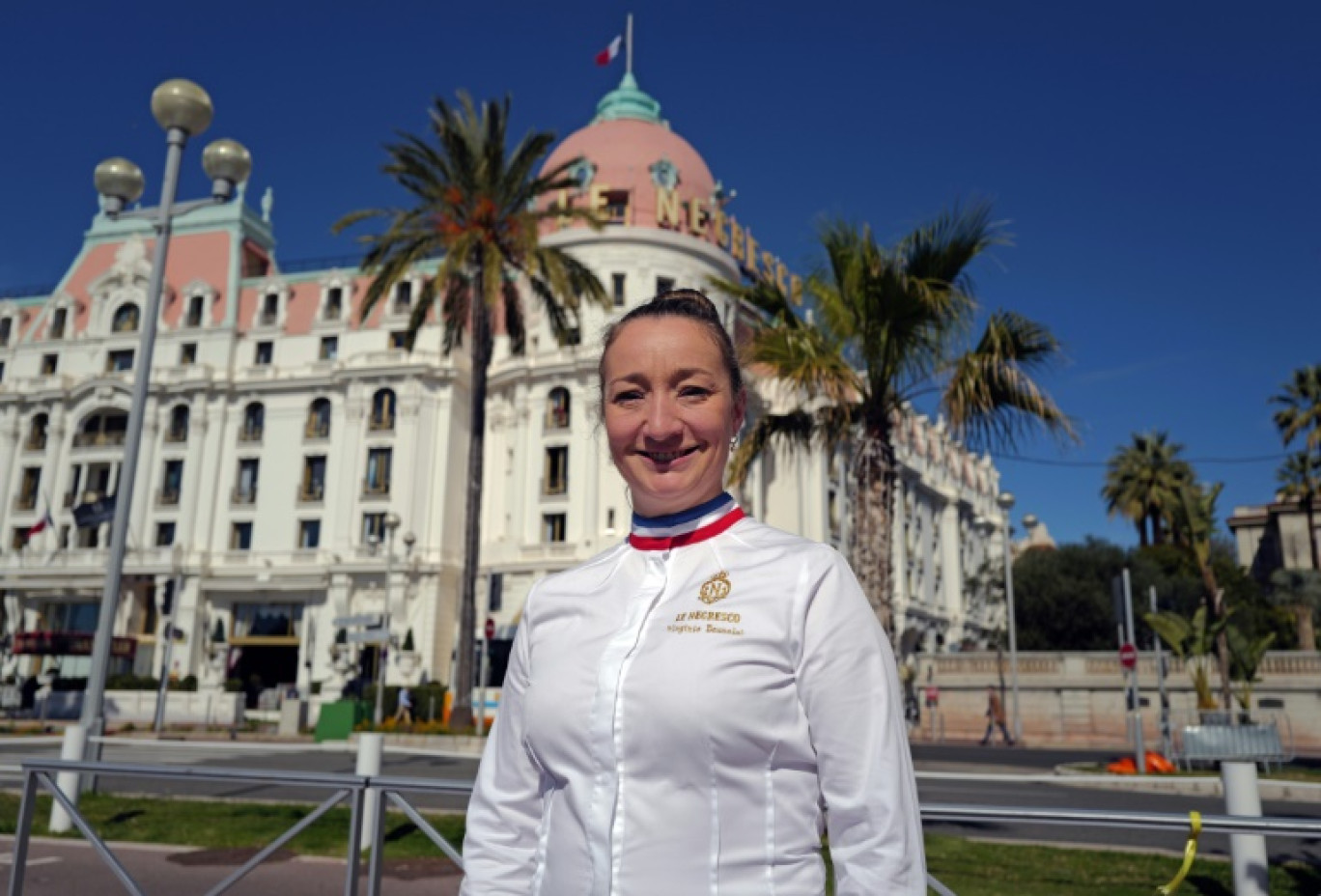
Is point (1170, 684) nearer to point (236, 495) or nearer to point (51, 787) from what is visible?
point (51, 787)

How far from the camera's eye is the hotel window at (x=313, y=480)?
44.5m

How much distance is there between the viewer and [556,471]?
4206cm

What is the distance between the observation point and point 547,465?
1656 inches

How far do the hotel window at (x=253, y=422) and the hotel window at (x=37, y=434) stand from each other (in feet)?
32.7

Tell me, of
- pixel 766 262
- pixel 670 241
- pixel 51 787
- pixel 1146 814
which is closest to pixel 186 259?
pixel 670 241

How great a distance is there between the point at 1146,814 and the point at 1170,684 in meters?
31.2

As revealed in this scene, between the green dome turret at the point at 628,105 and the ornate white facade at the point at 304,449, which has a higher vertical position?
the green dome turret at the point at 628,105

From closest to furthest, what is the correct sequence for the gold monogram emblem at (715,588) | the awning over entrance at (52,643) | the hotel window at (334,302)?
the gold monogram emblem at (715,588) → the awning over entrance at (52,643) → the hotel window at (334,302)

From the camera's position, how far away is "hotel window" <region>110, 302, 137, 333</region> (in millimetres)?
47750

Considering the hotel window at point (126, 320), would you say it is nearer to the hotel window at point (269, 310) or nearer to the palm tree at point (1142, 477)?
the hotel window at point (269, 310)

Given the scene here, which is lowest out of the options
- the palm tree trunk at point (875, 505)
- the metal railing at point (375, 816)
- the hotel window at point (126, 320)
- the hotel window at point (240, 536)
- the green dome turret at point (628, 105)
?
the metal railing at point (375, 816)

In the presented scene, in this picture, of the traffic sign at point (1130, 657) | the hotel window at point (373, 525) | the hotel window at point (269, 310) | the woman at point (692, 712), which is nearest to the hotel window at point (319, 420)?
the hotel window at point (373, 525)

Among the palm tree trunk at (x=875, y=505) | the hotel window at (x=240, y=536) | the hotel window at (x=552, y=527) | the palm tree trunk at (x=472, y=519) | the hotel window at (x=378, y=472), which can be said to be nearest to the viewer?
the palm tree trunk at (x=875, y=505)

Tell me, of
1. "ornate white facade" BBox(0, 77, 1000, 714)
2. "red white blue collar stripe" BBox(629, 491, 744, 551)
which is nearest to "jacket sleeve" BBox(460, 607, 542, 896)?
"red white blue collar stripe" BBox(629, 491, 744, 551)
